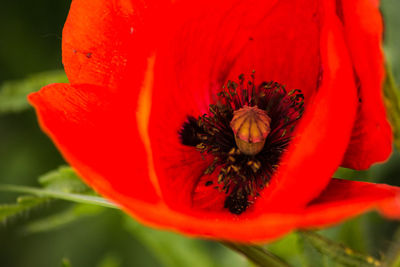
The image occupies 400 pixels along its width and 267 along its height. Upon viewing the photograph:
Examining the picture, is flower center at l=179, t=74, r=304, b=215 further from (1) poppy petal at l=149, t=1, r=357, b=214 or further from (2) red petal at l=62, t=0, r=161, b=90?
(2) red petal at l=62, t=0, r=161, b=90

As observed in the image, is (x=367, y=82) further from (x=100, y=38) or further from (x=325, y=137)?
(x=100, y=38)

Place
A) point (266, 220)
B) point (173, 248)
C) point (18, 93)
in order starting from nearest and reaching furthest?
point (266, 220) < point (18, 93) < point (173, 248)

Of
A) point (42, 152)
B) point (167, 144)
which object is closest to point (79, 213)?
point (167, 144)

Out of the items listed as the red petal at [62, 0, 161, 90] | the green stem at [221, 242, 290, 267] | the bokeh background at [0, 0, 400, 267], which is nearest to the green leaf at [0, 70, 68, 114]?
the red petal at [62, 0, 161, 90]

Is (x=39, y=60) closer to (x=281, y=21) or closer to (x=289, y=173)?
(x=281, y=21)

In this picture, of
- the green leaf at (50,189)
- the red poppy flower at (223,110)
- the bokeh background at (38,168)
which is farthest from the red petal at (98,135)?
the bokeh background at (38,168)

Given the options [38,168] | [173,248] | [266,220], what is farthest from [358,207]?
[38,168]
